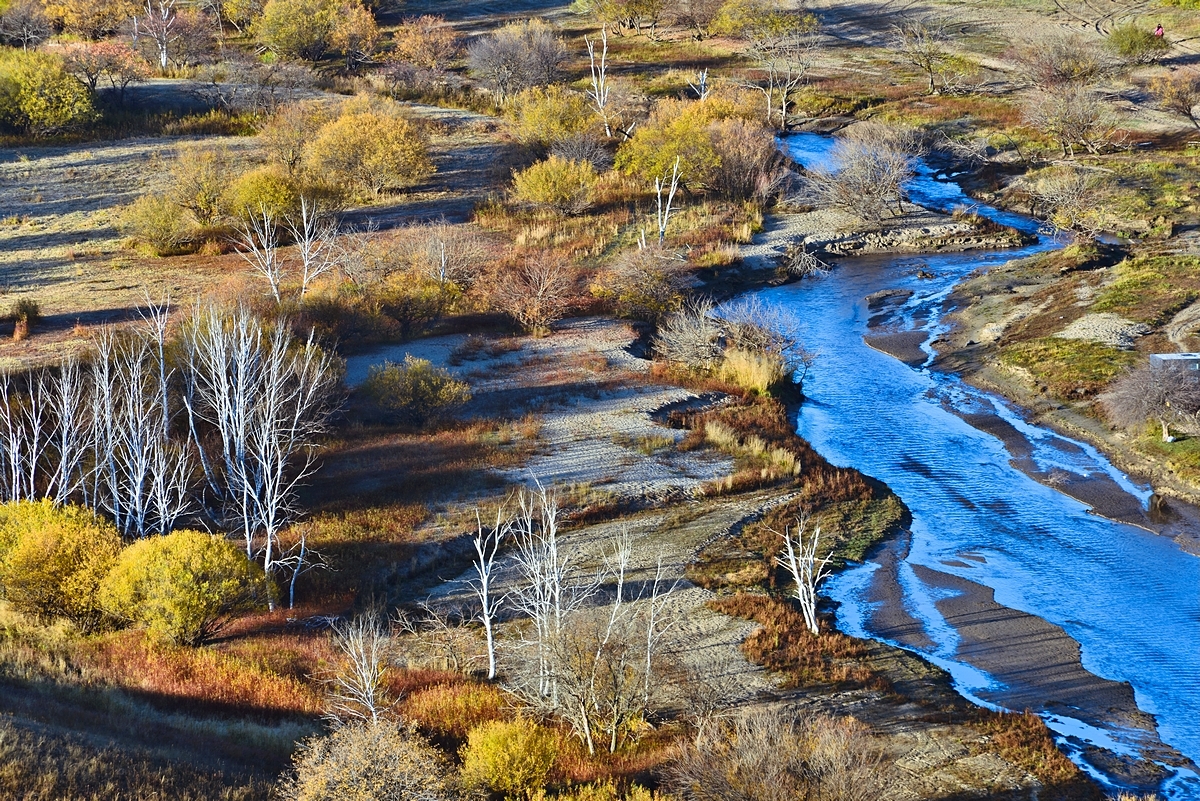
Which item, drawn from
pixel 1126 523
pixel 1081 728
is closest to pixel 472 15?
pixel 1126 523

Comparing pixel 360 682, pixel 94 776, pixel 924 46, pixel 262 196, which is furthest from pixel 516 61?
pixel 94 776

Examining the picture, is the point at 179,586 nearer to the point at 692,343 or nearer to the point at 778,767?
the point at 778,767

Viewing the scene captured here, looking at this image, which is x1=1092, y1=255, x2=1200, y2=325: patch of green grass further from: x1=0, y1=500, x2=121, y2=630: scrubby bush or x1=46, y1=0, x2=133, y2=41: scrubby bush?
x1=46, y1=0, x2=133, y2=41: scrubby bush

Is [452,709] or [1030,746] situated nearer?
[1030,746]

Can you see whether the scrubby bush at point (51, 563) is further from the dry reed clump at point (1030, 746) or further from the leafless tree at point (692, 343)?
the leafless tree at point (692, 343)

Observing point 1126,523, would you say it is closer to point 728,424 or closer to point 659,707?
point 728,424

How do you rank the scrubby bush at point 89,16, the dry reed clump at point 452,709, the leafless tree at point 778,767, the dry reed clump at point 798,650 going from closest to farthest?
the leafless tree at point 778,767 → the dry reed clump at point 452,709 → the dry reed clump at point 798,650 → the scrubby bush at point 89,16

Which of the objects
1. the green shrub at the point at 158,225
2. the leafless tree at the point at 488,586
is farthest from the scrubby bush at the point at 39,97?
the leafless tree at the point at 488,586
